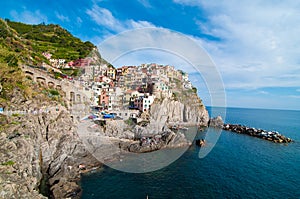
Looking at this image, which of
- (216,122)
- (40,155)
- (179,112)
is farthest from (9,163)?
(216,122)

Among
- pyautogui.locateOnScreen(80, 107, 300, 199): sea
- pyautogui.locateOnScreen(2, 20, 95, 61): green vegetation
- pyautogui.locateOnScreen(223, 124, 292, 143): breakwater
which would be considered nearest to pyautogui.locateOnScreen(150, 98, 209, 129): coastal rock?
pyautogui.locateOnScreen(223, 124, 292, 143): breakwater

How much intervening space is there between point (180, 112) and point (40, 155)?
25555 millimetres

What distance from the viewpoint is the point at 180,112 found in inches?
1304

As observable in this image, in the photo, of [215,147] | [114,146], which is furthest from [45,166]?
[215,147]

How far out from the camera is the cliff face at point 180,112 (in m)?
28.9

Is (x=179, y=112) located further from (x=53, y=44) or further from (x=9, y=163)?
(x=53, y=44)

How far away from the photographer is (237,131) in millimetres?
32281

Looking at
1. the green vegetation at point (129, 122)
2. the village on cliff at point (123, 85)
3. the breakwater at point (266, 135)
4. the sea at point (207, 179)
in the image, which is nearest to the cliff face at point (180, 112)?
the village on cliff at point (123, 85)

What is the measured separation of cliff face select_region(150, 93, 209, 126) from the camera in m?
28.9

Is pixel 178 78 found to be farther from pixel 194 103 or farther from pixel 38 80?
pixel 38 80

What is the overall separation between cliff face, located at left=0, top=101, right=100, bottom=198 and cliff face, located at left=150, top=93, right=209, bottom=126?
50.5 feet

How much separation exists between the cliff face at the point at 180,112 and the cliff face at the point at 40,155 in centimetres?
1540

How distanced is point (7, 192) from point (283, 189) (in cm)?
1671

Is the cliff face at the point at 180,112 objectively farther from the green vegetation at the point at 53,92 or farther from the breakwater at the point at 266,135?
the green vegetation at the point at 53,92
